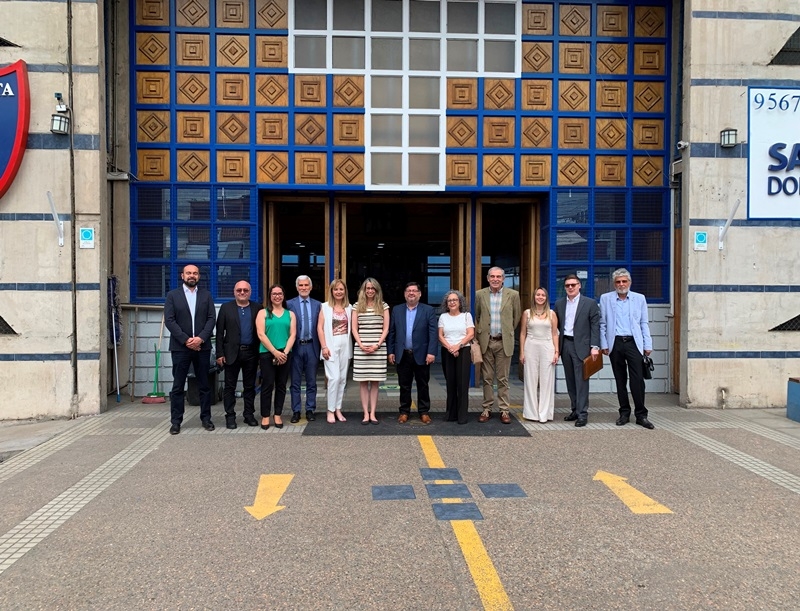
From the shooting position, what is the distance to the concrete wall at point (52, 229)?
Answer: 782cm

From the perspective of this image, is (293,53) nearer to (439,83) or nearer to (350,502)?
(439,83)

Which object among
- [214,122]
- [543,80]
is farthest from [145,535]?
[543,80]

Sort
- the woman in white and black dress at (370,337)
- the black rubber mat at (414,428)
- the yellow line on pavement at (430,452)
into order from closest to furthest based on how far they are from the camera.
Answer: the yellow line on pavement at (430,452) → the black rubber mat at (414,428) → the woman in white and black dress at (370,337)

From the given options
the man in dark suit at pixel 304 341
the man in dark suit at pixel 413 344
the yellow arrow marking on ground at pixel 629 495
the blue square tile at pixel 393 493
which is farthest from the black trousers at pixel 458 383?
the blue square tile at pixel 393 493

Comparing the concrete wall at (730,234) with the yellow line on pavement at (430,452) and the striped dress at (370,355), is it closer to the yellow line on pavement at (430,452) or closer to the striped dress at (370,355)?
the yellow line on pavement at (430,452)

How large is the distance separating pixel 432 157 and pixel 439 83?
1.08 m

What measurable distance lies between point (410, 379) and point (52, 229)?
15.8 feet

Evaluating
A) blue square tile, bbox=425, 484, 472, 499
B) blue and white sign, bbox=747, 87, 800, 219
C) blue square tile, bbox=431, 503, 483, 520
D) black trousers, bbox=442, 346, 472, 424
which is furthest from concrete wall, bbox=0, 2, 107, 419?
blue and white sign, bbox=747, 87, 800, 219

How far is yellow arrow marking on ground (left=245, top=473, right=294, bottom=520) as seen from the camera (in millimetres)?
→ 4535

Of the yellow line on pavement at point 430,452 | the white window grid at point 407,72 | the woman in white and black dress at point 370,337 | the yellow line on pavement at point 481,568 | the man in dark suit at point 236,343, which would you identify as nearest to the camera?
the yellow line on pavement at point 481,568

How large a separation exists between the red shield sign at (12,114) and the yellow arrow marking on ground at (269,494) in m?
5.34

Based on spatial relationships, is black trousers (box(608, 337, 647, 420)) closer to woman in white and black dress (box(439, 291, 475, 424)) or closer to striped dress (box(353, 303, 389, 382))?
woman in white and black dress (box(439, 291, 475, 424))

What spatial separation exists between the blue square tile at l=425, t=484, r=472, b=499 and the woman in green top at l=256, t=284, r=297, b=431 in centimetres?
269

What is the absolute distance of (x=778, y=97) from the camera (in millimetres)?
8406
